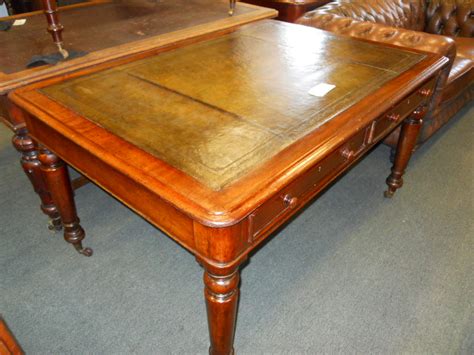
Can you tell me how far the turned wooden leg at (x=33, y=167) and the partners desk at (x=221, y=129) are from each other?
0.39 feet

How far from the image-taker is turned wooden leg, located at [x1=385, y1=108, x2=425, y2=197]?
1.97m

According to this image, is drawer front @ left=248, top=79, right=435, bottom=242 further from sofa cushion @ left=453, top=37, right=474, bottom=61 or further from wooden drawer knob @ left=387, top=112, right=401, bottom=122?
sofa cushion @ left=453, top=37, right=474, bottom=61

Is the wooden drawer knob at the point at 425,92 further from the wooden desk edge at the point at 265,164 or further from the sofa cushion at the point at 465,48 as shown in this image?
the sofa cushion at the point at 465,48

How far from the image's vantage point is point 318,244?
6.61 feet

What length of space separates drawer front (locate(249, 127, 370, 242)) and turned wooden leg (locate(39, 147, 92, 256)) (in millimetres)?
915

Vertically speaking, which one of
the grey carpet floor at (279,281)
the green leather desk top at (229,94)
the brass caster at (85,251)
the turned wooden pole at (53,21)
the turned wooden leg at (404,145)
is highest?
the turned wooden pole at (53,21)

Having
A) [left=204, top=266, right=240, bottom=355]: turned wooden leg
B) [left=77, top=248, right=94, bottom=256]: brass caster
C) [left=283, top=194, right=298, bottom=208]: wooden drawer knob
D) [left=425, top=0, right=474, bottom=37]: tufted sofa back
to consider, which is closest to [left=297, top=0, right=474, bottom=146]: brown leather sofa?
[left=425, top=0, right=474, bottom=37]: tufted sofa back

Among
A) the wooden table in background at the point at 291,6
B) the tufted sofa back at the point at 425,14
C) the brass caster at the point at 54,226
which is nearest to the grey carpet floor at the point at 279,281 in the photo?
the brass caster at the point at 54,226

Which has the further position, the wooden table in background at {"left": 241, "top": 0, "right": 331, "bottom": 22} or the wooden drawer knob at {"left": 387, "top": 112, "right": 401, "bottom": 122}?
the wooden table in background at {"left": 241, "top": 0, "right": 331, "bottom": 22}

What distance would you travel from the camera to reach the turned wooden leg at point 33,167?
156 centimetres

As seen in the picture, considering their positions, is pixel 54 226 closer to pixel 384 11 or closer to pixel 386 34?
pixel 386 34

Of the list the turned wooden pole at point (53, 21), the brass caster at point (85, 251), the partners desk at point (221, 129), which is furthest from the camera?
the brass caster at point (85, 251)

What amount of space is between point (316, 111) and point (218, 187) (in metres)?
0.51

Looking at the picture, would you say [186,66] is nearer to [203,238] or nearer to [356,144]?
[356,144]
